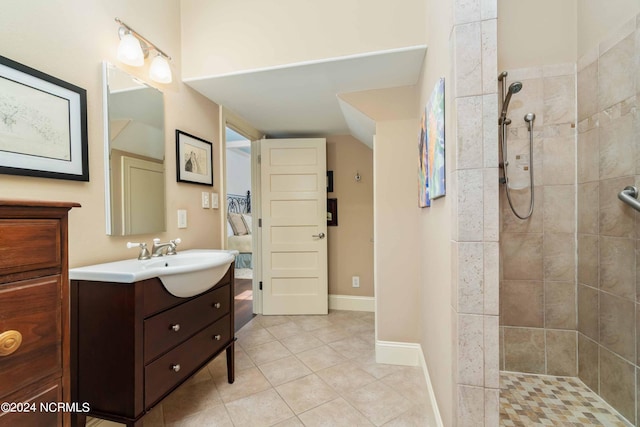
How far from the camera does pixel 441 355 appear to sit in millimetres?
1228

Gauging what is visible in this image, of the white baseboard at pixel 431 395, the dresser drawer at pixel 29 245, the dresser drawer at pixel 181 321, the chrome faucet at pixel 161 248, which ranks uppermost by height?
the dresser drawer at pixel 29 245

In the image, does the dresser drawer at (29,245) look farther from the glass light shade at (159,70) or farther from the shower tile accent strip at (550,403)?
the shower tile accent strip at (550,403)

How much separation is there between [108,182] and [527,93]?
257 cm

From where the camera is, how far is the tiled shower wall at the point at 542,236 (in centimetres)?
167

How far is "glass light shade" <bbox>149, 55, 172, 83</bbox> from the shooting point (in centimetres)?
162

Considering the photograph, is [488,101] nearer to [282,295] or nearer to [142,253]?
[142,253]

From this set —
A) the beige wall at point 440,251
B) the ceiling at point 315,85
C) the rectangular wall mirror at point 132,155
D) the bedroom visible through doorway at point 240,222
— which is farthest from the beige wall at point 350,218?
the rectangular wall mirror at point 132,155

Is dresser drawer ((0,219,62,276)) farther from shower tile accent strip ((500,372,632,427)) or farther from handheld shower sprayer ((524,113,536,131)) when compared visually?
handheld shower sprayer ((524,113,536,131))

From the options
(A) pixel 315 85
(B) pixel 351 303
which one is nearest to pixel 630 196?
(A) pixel 315 85

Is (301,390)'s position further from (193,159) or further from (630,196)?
(630,196)

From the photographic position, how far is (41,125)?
1087mm

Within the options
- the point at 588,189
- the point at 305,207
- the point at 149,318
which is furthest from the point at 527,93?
the point at 149,318

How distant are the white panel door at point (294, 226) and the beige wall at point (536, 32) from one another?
174 centimetres

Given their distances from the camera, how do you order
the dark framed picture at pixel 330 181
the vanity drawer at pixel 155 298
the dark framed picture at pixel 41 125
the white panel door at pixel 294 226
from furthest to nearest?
the dark framed picture at pixel 330 181 → the white panel door at pixel 294 226 → the vanity drawer at pixel 155 298 → the dark framed picture at pixel 41 125
